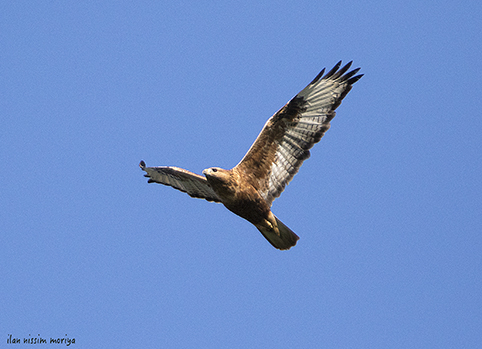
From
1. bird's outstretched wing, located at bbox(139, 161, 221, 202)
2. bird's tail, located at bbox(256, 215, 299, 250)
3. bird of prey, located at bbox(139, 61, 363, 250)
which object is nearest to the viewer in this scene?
bird of prey, located at bbox(139, 61, 363, 250)

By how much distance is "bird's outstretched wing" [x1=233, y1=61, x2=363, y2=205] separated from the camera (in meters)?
9.95

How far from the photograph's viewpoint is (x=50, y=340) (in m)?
10.9

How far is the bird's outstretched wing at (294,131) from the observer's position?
9.95 m

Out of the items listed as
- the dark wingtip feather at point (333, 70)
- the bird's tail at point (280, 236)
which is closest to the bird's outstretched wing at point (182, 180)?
the bird's tail at point (280, 236)

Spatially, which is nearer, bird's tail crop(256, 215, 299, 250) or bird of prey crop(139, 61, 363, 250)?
bird of prey crop(139, 61, 363, 250)

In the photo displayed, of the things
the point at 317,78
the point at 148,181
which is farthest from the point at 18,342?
the point at 317,78

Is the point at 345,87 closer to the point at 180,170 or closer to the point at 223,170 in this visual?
the point at 223,170

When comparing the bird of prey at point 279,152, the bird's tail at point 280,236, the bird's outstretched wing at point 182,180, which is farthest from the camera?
the bird's outstretched wing at point 182,180

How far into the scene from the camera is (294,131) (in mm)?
10055

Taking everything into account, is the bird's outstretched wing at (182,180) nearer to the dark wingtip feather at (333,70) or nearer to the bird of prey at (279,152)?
the bird of prey at (279,152)

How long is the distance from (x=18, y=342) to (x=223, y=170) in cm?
475

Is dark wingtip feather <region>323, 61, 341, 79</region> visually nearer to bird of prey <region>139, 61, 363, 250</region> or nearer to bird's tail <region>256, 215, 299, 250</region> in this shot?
bird of prey <region>139, 61, 363, 250</region>

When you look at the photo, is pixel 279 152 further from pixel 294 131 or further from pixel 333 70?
pixel 333 70

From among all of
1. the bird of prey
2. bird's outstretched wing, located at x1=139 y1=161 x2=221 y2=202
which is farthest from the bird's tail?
bird's outstretched wing, located at x1=139 y1=161 x2=221 y2=202
